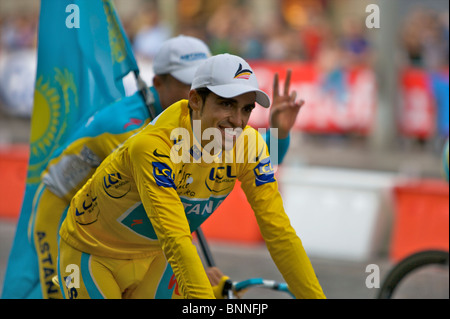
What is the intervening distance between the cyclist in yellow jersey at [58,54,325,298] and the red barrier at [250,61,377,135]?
11100 mm

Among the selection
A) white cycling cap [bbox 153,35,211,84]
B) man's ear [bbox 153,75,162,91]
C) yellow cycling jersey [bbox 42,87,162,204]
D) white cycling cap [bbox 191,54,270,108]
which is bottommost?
yellow cycling jersey [bbox 42,87,162,204]

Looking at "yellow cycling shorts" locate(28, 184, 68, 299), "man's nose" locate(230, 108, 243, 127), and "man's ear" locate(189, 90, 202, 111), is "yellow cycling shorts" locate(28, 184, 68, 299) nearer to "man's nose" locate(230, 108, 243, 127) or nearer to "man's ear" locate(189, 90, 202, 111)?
"man's ear" locate(189, 90, 202, 111)

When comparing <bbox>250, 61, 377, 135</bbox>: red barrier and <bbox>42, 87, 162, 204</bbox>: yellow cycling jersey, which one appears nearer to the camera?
<bbox>42, 87, 162, 204</bbox>: yellow cycling jersey

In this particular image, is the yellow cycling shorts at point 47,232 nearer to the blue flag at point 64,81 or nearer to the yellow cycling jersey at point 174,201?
the blue flag at point 64,81

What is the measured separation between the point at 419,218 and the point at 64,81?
4445 mm

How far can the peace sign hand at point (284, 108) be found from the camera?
14.2ft


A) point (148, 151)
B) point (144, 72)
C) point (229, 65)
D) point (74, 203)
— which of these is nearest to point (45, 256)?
point (74, 203)

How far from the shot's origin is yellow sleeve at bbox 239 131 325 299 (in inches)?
142

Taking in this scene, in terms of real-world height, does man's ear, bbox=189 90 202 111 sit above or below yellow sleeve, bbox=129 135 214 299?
above

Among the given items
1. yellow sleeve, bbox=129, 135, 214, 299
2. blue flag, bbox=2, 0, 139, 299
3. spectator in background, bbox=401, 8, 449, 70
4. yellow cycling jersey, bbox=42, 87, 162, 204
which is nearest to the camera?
yellow sleeve, bbox=129, 135, 214, 299

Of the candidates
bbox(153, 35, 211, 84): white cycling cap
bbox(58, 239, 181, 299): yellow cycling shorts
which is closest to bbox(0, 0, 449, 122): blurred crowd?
bbox(153, 35, 211, 84): white cycling cap

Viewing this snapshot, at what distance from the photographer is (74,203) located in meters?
4.02

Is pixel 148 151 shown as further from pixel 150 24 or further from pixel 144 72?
pixel 150 24

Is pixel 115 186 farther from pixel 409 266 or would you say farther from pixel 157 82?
pixel 409 266
